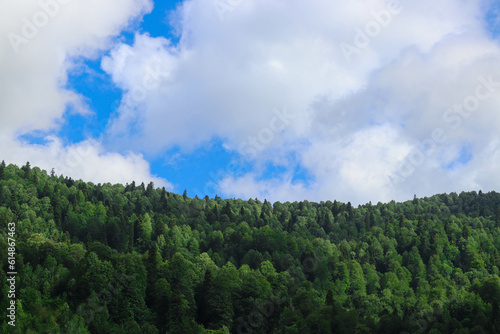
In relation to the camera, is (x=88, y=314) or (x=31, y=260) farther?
(x=31, y=260)

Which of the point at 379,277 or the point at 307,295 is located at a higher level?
the point at 379,277

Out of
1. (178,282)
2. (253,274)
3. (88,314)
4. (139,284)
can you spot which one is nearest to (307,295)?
(253,274)

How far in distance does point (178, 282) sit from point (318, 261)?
64.6m

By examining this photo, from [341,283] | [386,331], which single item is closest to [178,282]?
[386,331]

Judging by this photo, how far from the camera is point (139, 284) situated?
129000 millimetres

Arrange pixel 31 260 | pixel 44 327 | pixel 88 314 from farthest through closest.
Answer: pixel 31 260, pixel 88 314, pixel 44 327

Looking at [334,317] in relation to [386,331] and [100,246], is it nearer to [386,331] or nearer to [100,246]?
[386,331]

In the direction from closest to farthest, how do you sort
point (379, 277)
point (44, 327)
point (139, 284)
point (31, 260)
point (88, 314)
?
point (44, 327)
point (88, 314)
point (139, 284)
point (31, 260)
point (379, 277)

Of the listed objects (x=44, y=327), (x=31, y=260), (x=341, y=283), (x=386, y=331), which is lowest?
(x=44, y=327)

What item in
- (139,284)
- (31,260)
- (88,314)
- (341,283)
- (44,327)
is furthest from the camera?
(341,283)

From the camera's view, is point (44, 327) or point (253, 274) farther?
point (253, 274)

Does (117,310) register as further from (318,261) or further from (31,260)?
(318,261)

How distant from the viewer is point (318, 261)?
189 m

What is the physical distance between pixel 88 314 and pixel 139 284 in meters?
15.9
